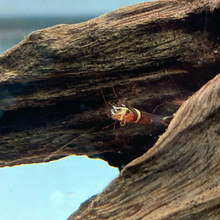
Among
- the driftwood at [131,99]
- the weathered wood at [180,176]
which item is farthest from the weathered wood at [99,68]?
the weathered wood at [180,176]

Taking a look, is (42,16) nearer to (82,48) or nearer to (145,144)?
(82,48)

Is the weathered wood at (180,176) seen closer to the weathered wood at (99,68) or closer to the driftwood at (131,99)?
the driftwood at (131,99)

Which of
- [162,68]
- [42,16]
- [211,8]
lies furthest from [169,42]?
[42,16]

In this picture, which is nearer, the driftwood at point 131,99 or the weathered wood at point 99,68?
the driftwood at point 131,99

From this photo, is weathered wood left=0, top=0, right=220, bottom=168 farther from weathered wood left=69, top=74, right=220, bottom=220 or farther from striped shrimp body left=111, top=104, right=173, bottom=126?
weathered wood left=69, top=74, right=220, bottom=220

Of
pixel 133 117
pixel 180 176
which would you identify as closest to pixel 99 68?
pixel 133 117

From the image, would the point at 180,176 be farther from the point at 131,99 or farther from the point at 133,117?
the point at 131,99

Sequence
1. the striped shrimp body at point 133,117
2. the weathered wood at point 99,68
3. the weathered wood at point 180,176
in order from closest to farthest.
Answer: the weathered wood at point 180,176 < the weathered wood at point 99,68 < the striped shrimp body at point 133,117

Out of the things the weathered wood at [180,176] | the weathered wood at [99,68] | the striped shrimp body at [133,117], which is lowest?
the weathered wood at [180,176]
